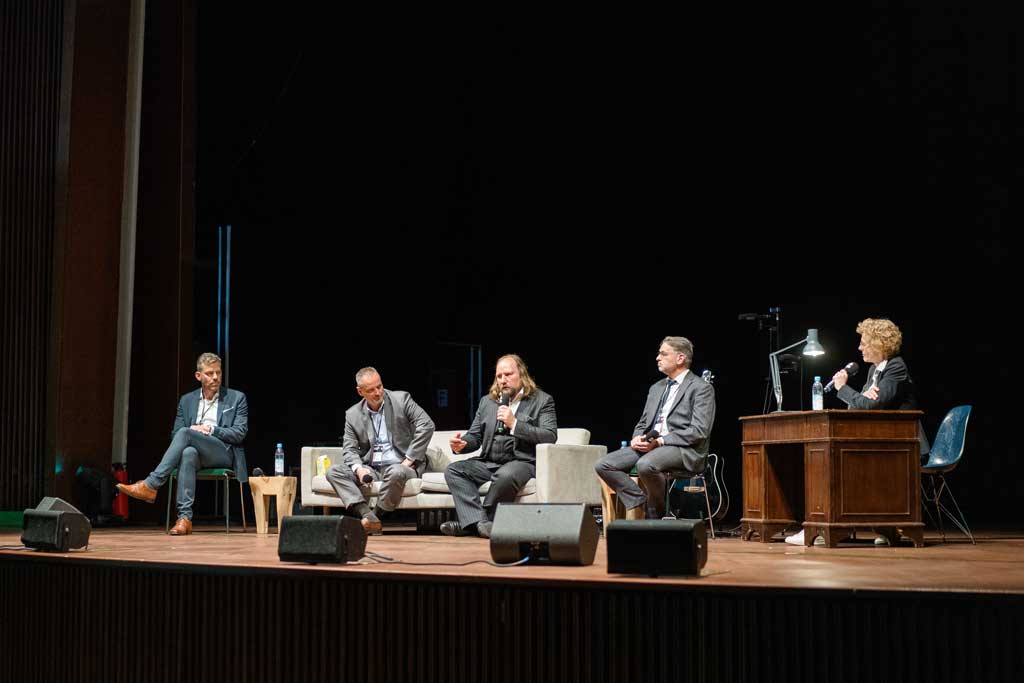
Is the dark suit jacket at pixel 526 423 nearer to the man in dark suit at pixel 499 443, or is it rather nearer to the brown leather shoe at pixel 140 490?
the man in dark suit at pixel 499 443

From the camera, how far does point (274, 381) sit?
10.1m

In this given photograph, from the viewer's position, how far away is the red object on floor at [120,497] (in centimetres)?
766

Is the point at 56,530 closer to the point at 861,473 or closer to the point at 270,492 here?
the point at 270,492

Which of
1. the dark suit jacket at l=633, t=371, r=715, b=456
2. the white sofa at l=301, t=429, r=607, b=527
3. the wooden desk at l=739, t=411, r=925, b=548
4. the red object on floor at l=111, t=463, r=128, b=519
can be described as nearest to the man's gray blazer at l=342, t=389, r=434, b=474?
the white sofa at l=301, t=429, r=607, b=527

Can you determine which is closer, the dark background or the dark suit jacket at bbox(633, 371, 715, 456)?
the dark suit jacket at bbox(633, 371, 715, 456)

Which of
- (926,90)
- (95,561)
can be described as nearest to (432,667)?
(95,561)

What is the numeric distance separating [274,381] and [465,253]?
226 cm

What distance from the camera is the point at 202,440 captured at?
6.72m

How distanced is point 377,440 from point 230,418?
3.44 feet

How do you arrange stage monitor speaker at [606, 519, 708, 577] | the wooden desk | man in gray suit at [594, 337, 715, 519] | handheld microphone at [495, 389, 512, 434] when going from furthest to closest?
handheld microphone at [495, 389, 512, 434], man in gray suit at [594, 337, 715, 519], the wooden desk, stage monitor speaker at [606, 519, 708, 577]

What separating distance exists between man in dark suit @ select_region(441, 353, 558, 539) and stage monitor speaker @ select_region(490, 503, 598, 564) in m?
2.55

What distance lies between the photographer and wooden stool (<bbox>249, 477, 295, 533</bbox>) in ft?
22.7

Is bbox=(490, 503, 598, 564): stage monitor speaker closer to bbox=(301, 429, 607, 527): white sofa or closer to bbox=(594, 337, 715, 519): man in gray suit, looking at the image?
bbox=(594, 337, 715, 519): man in gray suit

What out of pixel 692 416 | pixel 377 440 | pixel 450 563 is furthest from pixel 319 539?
pixel 377 440
